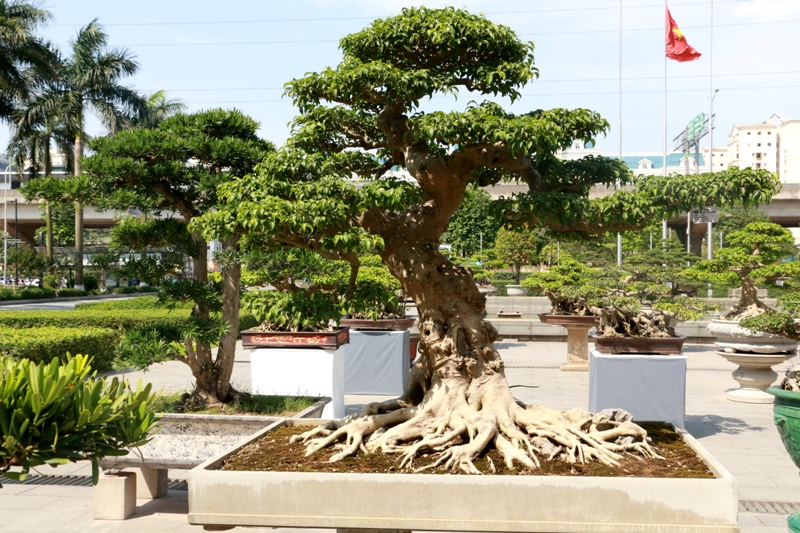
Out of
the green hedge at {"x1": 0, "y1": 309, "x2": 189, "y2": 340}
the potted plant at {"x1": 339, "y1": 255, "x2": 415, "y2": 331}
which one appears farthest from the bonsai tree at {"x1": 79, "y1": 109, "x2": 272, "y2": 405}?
the green hedge at {"x1": 0, "y1": 309, "x2": 189, "y2": 340}

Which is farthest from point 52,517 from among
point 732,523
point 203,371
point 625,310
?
point 625,310

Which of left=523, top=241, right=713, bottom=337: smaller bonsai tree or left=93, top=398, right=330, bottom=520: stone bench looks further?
left=523, top=241, right=713, bottom=337: smaller bonsai tree

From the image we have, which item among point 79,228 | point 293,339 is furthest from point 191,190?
point 79,228

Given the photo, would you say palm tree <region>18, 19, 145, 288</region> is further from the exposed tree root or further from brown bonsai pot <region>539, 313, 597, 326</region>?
the exposed tree root

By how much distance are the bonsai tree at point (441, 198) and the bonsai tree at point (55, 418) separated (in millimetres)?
1284

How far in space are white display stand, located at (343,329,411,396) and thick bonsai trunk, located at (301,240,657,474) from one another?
4.96m

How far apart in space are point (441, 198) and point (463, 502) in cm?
197

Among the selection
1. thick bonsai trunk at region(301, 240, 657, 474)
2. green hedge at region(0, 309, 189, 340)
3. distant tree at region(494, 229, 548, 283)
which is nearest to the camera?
thick bonsai trunk at region(301, 240, 657, 474)

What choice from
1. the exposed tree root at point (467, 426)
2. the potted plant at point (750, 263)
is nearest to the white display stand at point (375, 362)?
the potted plant at point (750, 263)

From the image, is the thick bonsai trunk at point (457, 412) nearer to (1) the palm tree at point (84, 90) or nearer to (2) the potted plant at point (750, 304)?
(2) the potted plant at point (750, 304)

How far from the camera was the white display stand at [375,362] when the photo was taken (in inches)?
379

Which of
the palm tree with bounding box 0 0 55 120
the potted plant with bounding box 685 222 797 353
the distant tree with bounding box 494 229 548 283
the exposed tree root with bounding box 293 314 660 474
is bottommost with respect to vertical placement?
the exposed tree root with bounding box 293 314 660 474

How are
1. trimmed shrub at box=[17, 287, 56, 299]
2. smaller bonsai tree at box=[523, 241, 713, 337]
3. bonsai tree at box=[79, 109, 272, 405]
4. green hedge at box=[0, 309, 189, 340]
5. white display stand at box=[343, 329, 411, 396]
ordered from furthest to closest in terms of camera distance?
trimmed shrub at box=[17, 287, 56, 299] < green hedge at box=[0, 309, 189, 340] < white display stand at box=[343, 329, 411, 396] < smaller bonsai tree at box=[523, 241, 713, 337] < bonsai tree at box=[79, 109, 272, 405]

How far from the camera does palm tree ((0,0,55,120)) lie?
70.3 feet
